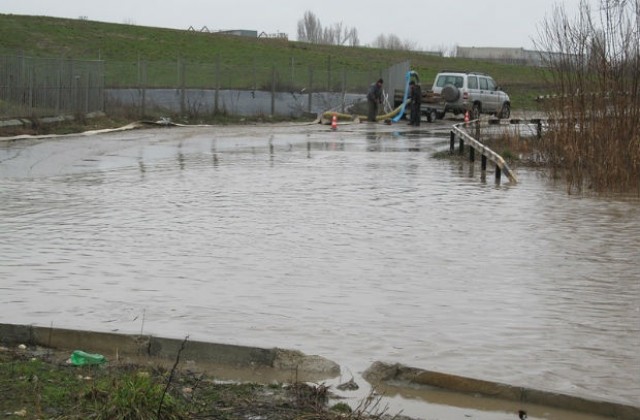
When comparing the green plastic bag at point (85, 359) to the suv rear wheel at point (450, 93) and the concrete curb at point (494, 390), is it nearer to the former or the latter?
the concrete curb at point (494, 390)

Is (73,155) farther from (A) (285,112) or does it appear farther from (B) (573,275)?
(A) (285,112)

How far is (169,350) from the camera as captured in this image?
279 inches

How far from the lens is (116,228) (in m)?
13.2

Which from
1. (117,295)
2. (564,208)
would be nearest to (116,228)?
(117,295)

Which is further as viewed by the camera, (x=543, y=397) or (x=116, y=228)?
(x=116, y=228)

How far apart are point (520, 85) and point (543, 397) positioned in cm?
6951

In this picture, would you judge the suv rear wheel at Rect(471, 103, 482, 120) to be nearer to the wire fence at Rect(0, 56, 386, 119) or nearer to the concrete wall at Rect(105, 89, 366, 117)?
the concrete wall at Rect(105, 89, 366, 117)

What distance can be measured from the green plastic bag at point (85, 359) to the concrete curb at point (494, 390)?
170 cm

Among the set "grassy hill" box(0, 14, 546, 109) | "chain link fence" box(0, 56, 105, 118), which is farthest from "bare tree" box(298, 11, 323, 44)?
"chain link fence" box(0, 56, 105, 118)

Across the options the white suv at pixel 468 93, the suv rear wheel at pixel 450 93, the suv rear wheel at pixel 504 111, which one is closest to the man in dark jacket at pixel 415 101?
the suv rear wheel at pixel 450 93

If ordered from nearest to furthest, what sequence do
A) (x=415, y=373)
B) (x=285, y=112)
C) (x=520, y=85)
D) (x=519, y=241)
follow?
(x=415, y=373)
(x=519, y=241)
(x=285, y=112)
(x=520, y=85)

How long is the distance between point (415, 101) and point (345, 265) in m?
30.9

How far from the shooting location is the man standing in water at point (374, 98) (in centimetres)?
4222

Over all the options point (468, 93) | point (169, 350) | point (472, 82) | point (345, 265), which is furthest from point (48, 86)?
A: point (169, 350)
